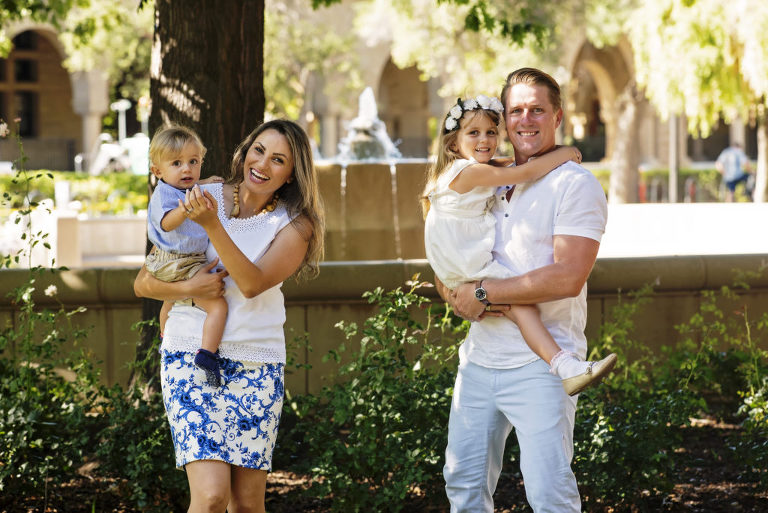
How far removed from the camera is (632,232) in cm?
1231

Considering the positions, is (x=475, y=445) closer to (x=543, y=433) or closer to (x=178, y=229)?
(x=543, y=433)

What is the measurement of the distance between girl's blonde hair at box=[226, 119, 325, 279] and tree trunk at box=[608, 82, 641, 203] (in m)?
25.4

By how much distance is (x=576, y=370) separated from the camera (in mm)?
3100

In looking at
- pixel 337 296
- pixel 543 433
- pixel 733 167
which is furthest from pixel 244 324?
pixel 733 167

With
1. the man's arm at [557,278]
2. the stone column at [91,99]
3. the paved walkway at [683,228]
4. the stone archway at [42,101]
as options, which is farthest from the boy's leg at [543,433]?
the stone archway at [42,101]

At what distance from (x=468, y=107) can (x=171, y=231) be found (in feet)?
3.55

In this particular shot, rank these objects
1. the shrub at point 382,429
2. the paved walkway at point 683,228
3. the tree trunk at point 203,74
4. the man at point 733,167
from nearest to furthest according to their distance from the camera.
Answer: the shrub at point 382,429 < the tree trunk at point 203,74 < the paved walkway at point 683,228 < the man at point 733,167

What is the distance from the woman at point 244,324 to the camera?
10.9 feet

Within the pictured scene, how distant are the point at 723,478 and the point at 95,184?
63.4 feet

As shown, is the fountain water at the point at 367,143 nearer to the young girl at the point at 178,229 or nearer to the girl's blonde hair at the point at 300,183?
the girl's blonde hair at the point at 300,183

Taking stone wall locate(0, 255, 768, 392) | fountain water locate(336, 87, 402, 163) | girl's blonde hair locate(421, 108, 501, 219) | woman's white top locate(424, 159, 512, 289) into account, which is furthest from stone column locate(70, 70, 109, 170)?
woman's white top locate(424, 159, 512, 289)

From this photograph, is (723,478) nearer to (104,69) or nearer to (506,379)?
(506,379)

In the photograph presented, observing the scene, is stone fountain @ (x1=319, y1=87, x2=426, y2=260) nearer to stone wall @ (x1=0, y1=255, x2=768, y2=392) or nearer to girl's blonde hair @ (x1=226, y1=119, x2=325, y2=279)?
stone wall @ (x1=0, y1=255, x2=768, y2=392)

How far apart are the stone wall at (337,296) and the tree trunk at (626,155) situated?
72.4 feet
